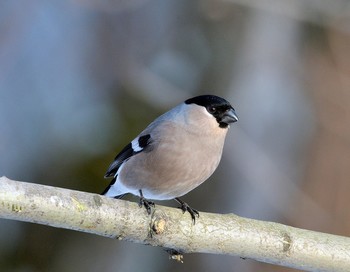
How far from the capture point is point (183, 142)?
322 cm

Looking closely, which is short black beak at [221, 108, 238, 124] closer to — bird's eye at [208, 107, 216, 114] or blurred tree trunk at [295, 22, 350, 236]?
bird's eye at [208, 107, 216, 114]

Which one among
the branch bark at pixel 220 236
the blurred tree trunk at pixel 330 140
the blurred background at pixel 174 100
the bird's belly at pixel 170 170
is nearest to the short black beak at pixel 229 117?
the bird's belly at pixel 170 170

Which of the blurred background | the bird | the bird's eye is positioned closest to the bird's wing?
the bird

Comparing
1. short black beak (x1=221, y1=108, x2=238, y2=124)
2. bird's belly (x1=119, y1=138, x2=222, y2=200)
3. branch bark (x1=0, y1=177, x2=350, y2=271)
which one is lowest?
branch bark (x1=0, y1=177, x2=350, y2=271)

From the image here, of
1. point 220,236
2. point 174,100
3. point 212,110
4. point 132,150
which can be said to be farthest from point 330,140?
point 220,236

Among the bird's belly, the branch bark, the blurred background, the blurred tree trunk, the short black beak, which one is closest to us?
the branch bark

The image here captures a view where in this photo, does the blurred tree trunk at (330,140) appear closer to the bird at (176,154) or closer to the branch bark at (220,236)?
the bird at (176,154)

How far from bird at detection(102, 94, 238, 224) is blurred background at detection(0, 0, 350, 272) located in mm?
1971

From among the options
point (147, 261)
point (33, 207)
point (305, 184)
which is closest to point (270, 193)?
point (305, 184)

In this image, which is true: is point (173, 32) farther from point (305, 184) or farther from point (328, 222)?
point (328, 222)

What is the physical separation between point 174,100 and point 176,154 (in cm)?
278

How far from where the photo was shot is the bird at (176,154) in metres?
3.16

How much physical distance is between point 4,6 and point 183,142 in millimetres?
3213

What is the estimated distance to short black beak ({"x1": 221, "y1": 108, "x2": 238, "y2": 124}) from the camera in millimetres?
3314
